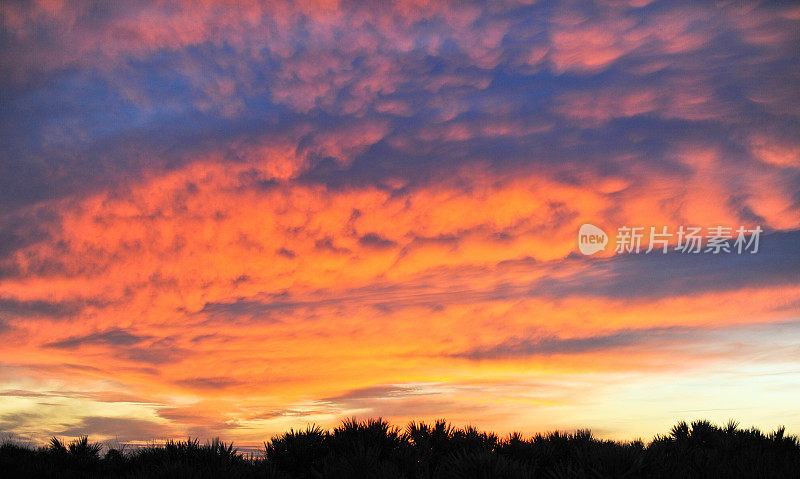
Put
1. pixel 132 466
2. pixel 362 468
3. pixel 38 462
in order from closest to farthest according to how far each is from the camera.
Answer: pixel 362 468 < pixel 132 466 < pixel 38 462

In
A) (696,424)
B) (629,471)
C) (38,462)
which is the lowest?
(38,462)

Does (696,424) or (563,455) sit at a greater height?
(696,424)

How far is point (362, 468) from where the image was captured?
9.55 meters

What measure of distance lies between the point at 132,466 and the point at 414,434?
23.5 ft

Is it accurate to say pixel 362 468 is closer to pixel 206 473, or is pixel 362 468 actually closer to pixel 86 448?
pixel 206 473

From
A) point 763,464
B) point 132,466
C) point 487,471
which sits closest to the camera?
point 487,471

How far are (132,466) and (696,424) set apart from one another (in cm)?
1618

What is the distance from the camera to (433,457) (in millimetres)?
13891

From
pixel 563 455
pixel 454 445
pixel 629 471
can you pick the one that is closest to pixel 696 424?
pixel 563 455

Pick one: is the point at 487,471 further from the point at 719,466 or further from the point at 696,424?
the point at 696,424

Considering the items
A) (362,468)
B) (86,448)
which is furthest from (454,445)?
(86,448)

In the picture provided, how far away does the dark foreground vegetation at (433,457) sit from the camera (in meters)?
9.39

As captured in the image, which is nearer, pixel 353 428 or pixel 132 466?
pixel 353 428

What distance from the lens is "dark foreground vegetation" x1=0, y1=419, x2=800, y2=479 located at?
9.39 metres
